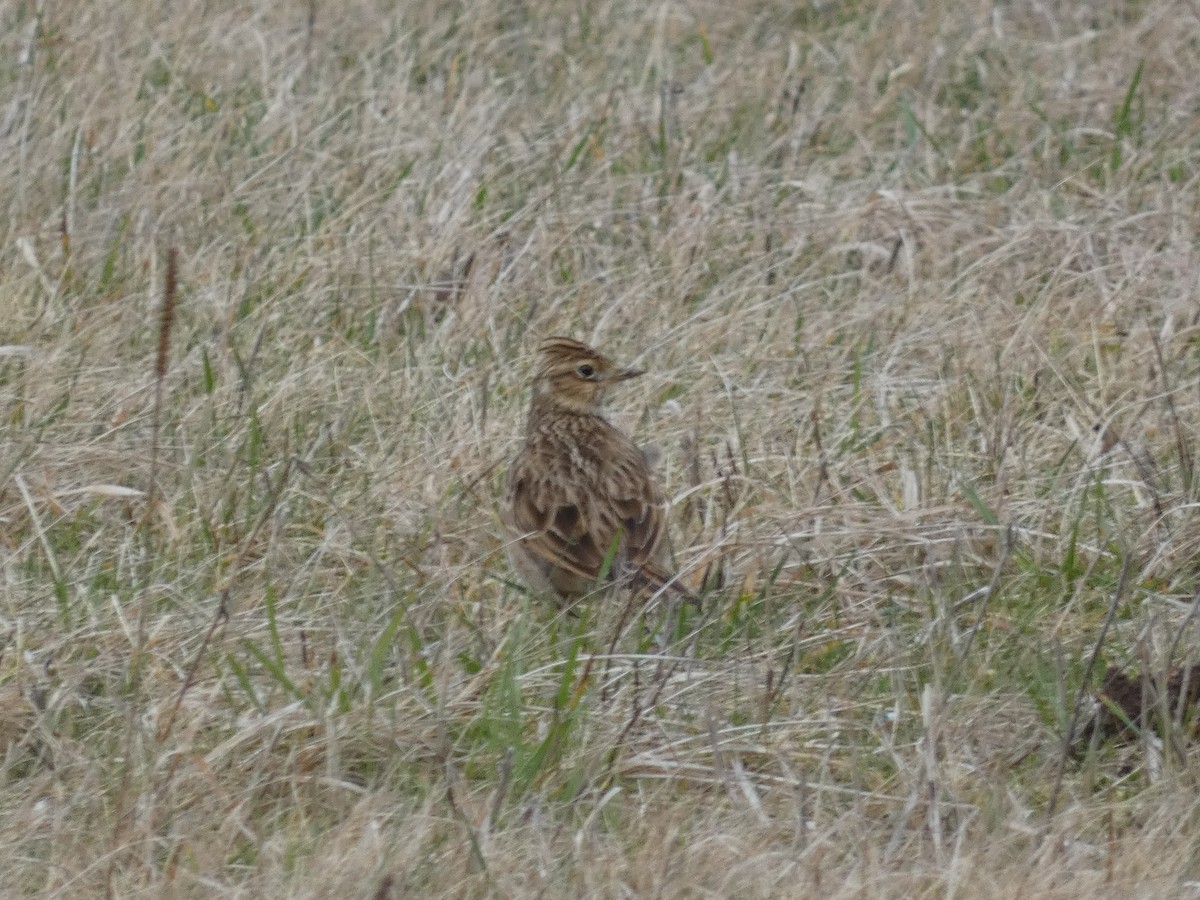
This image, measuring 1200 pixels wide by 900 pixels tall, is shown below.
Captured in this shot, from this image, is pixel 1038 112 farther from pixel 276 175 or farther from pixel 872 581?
pixel 872 581

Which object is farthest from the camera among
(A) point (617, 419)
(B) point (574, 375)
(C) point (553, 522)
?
(A) point (617, 419)

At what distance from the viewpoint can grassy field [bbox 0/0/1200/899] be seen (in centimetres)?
447

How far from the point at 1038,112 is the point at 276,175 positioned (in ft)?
8.59

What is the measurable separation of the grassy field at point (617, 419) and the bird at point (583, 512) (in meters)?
0.09

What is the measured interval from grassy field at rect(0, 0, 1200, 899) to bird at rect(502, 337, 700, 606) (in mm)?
88

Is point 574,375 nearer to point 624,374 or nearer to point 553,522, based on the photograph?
point 624,374

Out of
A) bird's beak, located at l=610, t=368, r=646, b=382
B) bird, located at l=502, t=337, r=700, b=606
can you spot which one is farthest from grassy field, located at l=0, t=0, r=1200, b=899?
bird's beak, located at l=610, t=368, r=646, b=382

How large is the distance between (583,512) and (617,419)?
1052mm

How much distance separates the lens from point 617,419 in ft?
21.8

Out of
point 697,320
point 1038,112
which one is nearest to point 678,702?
point 697,320

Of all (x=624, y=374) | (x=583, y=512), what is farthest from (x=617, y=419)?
(x=583, y=512)

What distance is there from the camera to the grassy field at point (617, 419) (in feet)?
14.7

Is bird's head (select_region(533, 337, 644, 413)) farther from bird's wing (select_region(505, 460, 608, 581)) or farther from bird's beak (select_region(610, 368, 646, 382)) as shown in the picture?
bird's wing (select_region(505, 460, 608, 581))

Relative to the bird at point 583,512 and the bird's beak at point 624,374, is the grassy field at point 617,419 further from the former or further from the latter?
the bird's beak at point 624,374
